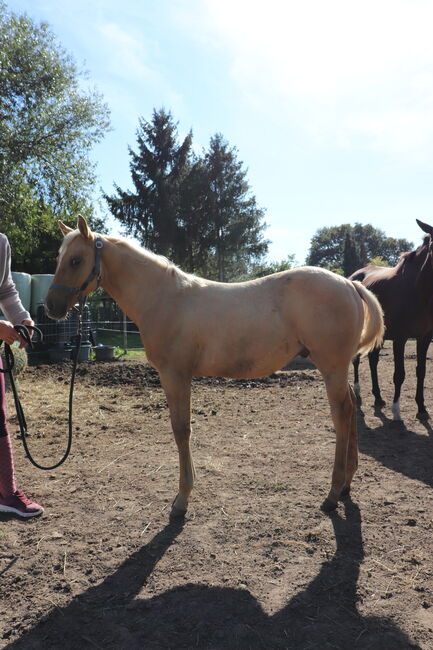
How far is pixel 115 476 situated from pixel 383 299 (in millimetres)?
4397

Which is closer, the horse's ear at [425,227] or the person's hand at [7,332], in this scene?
the person's hand at [7,332]

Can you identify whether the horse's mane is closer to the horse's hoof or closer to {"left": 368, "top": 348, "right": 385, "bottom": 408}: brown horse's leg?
the horse's hoof

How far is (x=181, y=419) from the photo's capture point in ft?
10.4

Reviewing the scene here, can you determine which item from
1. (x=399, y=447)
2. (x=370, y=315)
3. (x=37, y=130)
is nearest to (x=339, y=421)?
(x=370, y=315)

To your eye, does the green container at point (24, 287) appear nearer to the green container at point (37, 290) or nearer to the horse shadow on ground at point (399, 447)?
the green container at point (37, 290)

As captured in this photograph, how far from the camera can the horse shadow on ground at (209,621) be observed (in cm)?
196

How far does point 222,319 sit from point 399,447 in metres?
2.93

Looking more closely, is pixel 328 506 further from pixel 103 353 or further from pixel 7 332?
pixel 103 353

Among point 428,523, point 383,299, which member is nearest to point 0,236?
point 428,523

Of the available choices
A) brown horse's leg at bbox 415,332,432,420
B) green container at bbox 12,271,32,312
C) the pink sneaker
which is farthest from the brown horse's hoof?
green container at bbox 12,271,32,312

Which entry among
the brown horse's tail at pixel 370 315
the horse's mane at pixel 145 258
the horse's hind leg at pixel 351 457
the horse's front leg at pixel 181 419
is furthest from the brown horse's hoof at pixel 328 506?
the horse's mane at pixel 145 258

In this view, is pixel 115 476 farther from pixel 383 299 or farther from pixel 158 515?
pixel 383 299

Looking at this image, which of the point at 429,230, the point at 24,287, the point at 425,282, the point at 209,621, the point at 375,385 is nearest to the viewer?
→ the point at 209,621

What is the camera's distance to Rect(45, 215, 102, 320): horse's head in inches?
120
